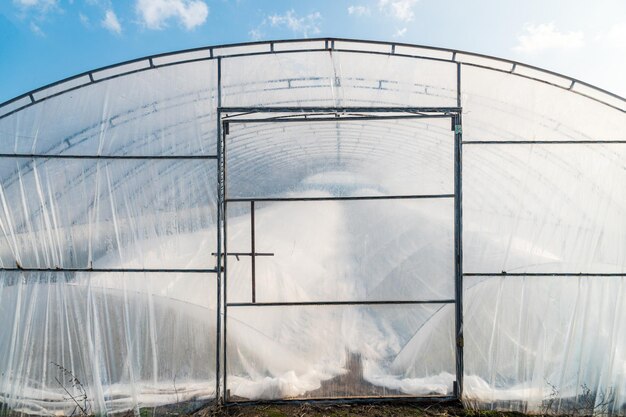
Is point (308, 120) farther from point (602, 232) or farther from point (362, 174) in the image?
point (602, 232)

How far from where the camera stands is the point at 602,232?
18.6ft

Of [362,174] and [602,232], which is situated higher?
[362,174]

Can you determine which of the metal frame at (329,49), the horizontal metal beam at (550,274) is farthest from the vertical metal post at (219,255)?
the horizontal metal beam at (550,274)

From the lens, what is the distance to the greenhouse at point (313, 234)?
18.1 feet

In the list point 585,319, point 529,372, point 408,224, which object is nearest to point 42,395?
point 408,224

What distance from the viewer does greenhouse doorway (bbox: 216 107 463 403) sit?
561cm

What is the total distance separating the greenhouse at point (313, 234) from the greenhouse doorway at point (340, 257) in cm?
2

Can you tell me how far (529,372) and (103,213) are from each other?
510cm

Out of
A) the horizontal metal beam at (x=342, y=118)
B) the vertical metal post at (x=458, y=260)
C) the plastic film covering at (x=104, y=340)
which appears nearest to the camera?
the plastic film covering at (x=104, y=340)

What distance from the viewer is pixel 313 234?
18.8 ft

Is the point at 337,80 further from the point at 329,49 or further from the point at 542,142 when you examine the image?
the point at 542,142

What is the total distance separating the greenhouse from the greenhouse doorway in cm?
2

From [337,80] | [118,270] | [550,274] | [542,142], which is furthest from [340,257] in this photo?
[542,142]

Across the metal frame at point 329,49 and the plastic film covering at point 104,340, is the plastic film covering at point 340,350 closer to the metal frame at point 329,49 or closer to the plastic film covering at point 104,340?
the plastic film covering at point 104,340
